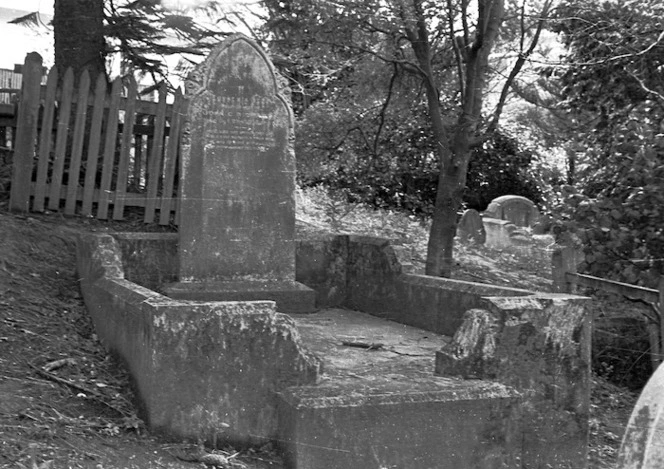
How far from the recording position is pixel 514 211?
18188 millimetres

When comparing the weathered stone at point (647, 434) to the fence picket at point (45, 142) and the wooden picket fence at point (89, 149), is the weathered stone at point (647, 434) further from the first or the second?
the fence picket at point (45, 142)

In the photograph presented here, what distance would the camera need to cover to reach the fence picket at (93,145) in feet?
34.0

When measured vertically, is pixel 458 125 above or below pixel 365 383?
above

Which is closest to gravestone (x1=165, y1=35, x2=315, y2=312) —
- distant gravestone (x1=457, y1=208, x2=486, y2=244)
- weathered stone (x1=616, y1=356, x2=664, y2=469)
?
weathered stone (x1=616, y1=356, x2=664, y2=469)

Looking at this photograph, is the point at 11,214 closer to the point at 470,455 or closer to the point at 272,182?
the point at 272,182

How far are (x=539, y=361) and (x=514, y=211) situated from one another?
1226cm

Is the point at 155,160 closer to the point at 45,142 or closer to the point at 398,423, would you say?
the point at 45,142

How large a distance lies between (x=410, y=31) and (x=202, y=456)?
6540 mm

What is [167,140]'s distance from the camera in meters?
11.1

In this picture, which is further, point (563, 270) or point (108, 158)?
point (108, 158)

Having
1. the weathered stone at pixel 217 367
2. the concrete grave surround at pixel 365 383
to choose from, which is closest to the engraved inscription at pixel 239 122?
the concrete grave surround at pixel 365 383

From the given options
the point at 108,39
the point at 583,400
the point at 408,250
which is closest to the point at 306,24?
the point at 108,39

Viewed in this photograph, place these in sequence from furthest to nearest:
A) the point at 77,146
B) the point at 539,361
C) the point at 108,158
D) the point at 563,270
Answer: the point at 108,158 → the point at 77,146 → the point at 563,270 → the point at 539,361

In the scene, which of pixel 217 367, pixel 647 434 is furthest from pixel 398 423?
pixel 647 434
